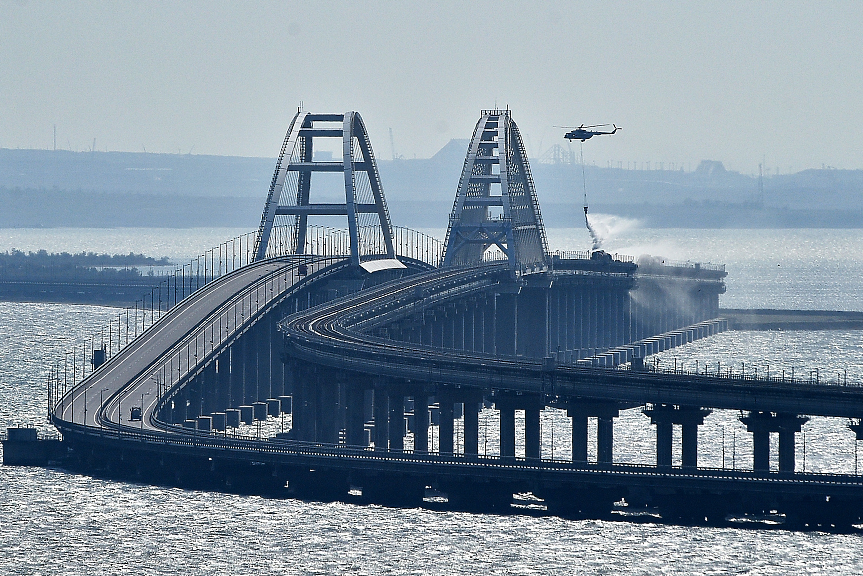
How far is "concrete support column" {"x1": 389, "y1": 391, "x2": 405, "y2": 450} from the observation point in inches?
5384

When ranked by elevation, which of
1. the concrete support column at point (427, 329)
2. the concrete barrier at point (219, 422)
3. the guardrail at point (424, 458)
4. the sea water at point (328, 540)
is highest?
the concrete support column at point (427, 329)

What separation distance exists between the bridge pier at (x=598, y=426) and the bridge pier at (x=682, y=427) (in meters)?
3.16

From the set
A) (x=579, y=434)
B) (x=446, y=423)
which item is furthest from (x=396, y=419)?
(x=579, y=434)

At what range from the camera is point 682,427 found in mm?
124375

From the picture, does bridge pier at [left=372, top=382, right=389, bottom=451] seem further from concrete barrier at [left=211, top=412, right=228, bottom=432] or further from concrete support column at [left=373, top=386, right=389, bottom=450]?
concrete barrier at [left=211, top=412, right=228, bottom=432]

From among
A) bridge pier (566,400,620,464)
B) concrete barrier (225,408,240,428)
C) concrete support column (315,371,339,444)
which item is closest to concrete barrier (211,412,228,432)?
concrete barrier (225,408,240,428)

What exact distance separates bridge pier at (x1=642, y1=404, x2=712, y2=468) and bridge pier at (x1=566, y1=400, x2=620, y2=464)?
3164 millimetres

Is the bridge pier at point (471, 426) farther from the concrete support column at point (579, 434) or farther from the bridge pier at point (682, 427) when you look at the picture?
the bridge pier at point (682, 427)

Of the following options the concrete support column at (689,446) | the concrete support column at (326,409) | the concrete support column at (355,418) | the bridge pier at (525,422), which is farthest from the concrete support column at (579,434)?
the concrete support column at (326,409)

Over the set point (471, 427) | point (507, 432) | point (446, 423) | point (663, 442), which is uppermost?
point (446, 423)

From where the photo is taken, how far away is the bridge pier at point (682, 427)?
12344cm

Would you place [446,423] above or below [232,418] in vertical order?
above

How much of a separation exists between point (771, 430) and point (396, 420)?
27.2 metres

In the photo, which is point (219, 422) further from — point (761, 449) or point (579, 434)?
point (761, 449)
